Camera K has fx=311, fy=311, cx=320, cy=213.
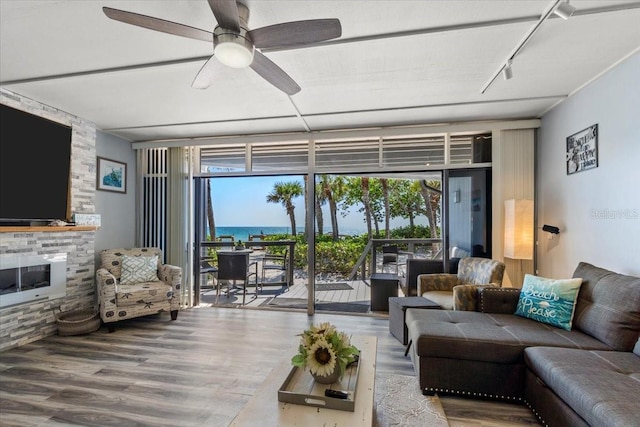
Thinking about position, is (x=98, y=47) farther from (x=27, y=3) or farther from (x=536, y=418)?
(x=536, y=418)

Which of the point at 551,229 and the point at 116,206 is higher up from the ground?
the point at 116,206

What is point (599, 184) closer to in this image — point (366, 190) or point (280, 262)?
point (366, 190)

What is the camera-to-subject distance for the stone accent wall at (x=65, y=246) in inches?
125

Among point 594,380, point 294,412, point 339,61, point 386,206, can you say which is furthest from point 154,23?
point 386,206

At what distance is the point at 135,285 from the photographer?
3.97m

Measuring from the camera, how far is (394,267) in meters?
5.16

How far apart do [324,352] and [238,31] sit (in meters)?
1.77

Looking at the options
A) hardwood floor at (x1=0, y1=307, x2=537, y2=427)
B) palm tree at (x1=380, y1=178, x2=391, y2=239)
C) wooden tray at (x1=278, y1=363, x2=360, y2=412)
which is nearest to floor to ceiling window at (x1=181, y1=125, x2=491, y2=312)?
palm tree at (x1=380, y1=178, x2=391, y2=239)

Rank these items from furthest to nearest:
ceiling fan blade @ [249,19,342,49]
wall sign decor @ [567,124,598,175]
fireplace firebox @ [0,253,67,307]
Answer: fireplace firebox @ [0,253,67,307] → wall sign decor @ [567,124,598,175] → ceiling fan blade @ [249,19,342,49]

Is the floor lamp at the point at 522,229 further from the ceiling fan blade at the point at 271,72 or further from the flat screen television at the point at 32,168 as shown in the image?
the flat screen television at the point at 32,168

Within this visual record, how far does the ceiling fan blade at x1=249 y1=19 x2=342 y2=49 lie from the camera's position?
1589 millimetres

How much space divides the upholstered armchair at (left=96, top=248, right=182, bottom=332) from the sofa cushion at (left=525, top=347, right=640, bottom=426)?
3.84 m

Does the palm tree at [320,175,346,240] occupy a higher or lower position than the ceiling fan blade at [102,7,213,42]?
lower

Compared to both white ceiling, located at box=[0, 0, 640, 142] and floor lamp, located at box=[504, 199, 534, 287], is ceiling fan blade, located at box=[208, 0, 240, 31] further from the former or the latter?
floor lamp, located at box=[504, 199, 534, 287]
